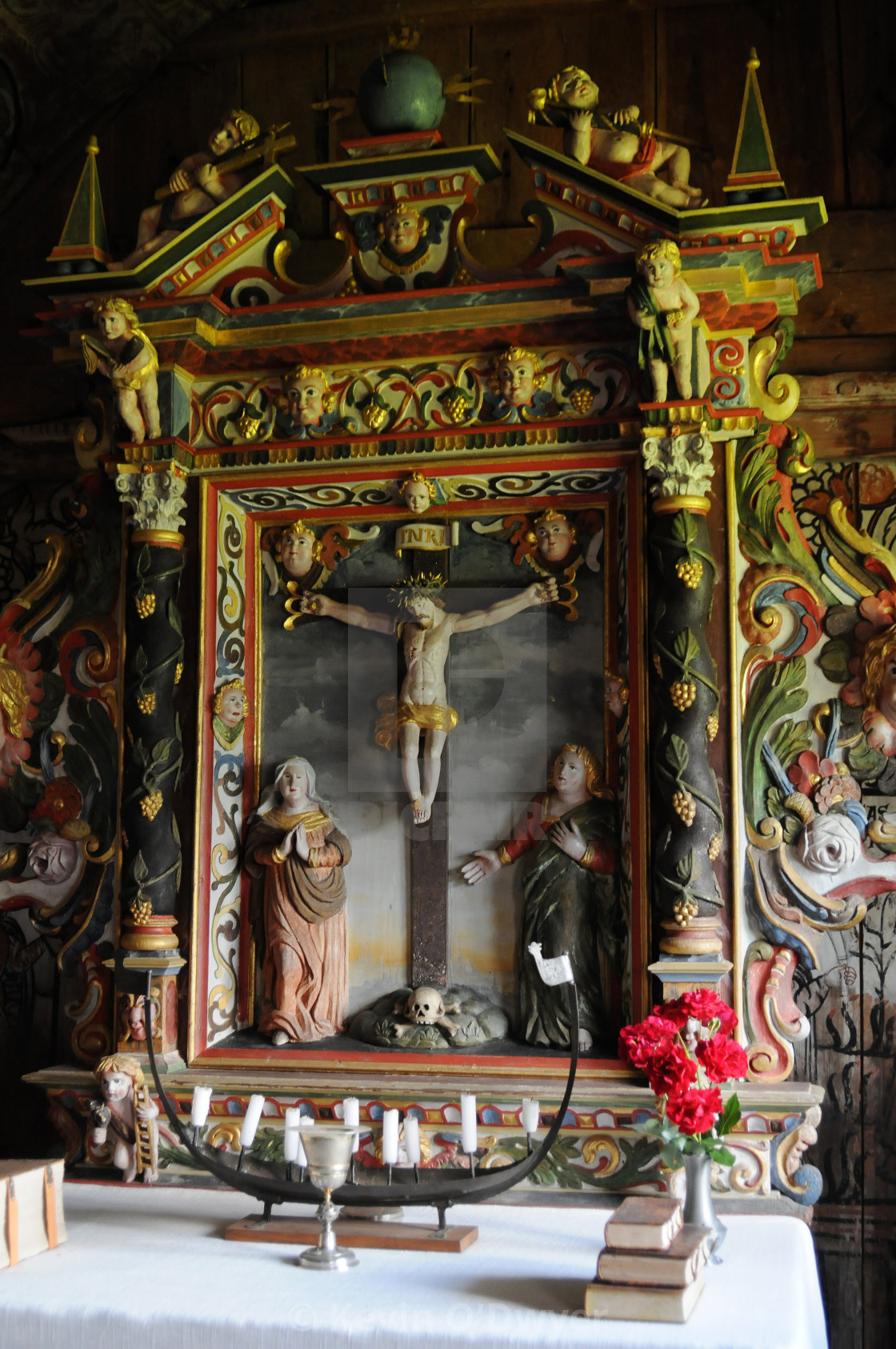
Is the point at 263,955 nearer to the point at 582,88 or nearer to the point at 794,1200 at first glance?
the point at 794,1200

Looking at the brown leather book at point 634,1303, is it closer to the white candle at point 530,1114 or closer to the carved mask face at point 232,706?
the white candle at point 530,1114

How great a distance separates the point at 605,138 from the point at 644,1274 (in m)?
3.35

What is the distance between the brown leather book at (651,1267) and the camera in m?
2.88

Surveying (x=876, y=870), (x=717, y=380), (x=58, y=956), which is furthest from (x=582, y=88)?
(x=58, y=956)

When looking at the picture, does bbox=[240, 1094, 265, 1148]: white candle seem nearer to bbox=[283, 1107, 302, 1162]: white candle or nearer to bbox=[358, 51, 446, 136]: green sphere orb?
bbox=[283, 1107, 302, 1162]: white candle

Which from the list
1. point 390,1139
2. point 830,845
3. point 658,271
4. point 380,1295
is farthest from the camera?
point 830,845

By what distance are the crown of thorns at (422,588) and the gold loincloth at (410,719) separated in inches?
14.5

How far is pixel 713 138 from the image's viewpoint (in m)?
5.25

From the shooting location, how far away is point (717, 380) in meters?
4.36

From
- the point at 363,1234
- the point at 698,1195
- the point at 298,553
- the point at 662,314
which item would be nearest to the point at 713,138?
the point at 662,314

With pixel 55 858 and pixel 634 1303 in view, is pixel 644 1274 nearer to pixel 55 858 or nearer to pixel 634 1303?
pixel 634 1303

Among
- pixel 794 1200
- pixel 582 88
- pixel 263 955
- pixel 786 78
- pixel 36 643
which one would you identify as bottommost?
pixel 794 1200

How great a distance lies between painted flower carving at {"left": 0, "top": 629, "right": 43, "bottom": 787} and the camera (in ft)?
16.1

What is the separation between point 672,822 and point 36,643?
2.44m
